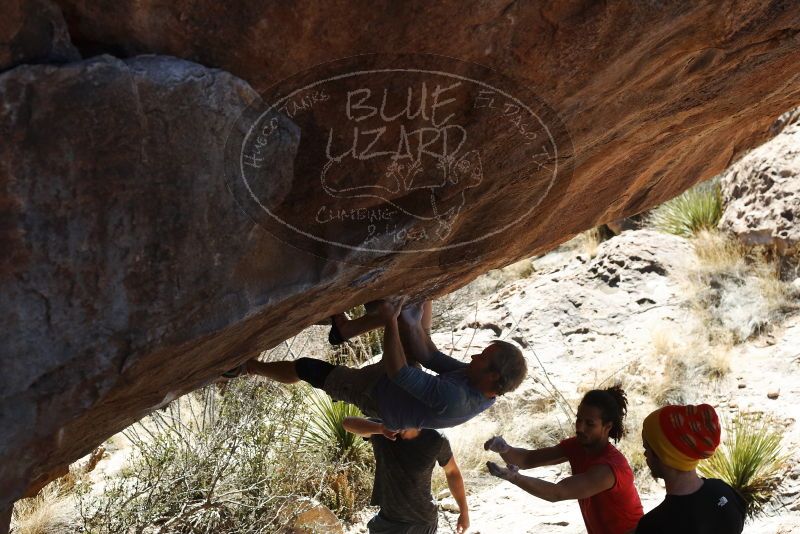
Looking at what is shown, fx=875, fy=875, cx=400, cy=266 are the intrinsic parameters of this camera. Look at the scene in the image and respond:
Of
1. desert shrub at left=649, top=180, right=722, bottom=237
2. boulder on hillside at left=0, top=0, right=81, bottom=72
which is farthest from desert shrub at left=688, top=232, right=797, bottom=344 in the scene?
boulder on hillside at left=0, top=0, right=81, bottom=72

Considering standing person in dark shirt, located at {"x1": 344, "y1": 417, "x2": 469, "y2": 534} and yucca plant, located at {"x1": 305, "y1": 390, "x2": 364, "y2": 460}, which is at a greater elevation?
yucca plant, located at {"x1": 305, "y1": 390, "x2": 364, "y2": 460}

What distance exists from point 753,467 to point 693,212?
4249 mm

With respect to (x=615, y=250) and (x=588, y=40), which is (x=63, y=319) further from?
(x=615, y=250)

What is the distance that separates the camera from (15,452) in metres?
2.09

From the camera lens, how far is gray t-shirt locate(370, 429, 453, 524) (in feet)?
13.3

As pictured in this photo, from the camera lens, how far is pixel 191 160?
2.13 m

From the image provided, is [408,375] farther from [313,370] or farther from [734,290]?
[734,290]

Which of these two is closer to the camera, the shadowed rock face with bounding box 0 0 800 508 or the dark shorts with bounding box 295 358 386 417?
the shadowed rock face with bounding box 0 0 800 508

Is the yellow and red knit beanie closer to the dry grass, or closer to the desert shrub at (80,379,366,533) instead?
the desert shrub at (80,379,366,533)

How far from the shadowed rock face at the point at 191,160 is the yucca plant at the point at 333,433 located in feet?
11.5

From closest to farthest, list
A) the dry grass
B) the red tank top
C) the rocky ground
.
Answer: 1. the red tank top
2. the dry grass
3. the rocky ground

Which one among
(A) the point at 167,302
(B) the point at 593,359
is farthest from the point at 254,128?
(B) the point at 593,359

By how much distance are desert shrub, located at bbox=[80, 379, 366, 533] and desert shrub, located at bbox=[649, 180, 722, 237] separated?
5.34 metres

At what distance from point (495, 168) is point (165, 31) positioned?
1216 mm
